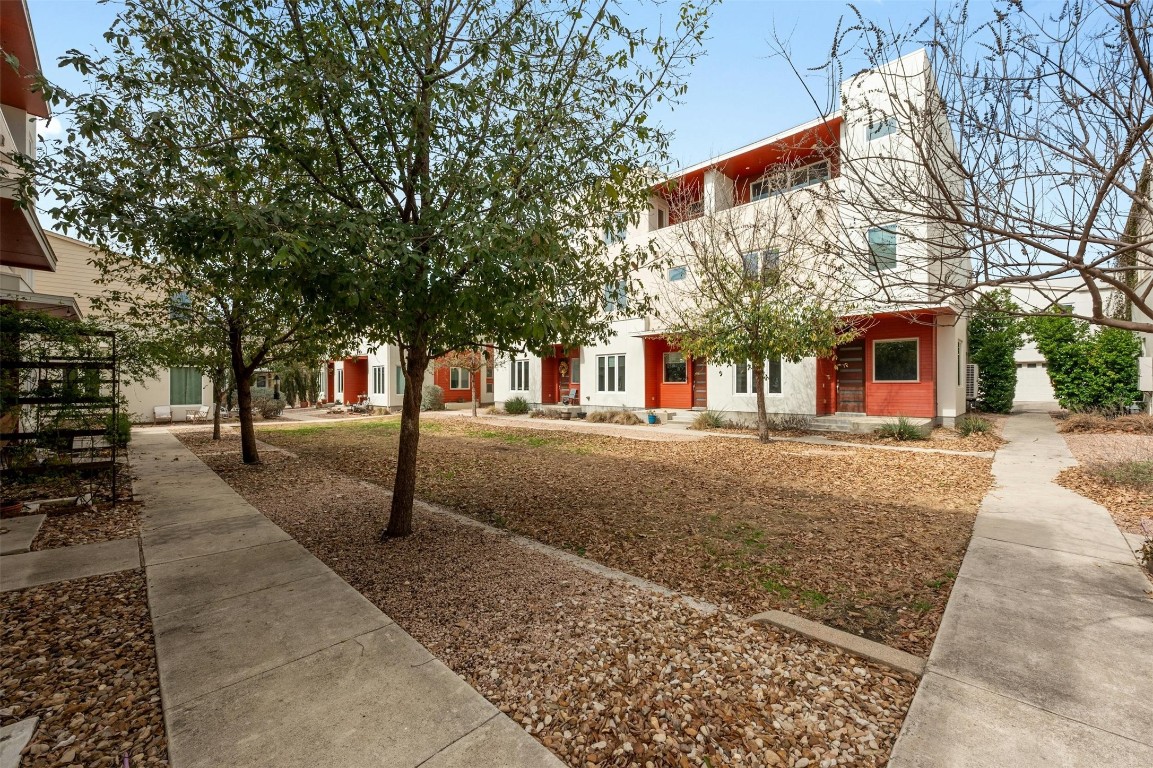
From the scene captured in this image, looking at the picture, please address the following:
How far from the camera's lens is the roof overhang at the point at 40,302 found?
7012mm

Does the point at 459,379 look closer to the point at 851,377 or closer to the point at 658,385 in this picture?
the point at 658,385

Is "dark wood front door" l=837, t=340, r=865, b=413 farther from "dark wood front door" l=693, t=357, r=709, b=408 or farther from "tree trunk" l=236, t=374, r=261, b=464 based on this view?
"tree trunk" l=236, t=374, r=261, b=464

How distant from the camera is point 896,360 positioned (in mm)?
14969

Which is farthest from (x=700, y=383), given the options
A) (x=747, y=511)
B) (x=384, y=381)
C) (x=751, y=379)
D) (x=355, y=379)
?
(x=355, y=379)

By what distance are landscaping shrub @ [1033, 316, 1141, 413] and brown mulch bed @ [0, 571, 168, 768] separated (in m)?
22.4

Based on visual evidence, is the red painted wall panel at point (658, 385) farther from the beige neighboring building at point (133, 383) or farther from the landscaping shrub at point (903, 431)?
the beige neighboring building at point (133, 383)

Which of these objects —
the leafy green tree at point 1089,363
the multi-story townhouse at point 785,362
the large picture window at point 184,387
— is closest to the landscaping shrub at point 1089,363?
the leafy green tree at point 1089,363

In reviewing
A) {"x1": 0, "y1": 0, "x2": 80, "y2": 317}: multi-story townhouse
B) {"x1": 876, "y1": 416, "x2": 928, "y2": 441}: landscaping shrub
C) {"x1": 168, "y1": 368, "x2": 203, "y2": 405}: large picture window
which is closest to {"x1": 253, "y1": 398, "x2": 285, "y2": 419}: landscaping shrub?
{"x1": 168, "y1": 368, "x2": 203, "y2": 405}: large picture window

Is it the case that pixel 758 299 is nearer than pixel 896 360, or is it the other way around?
pixel 758 299

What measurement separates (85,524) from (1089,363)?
2609 cm

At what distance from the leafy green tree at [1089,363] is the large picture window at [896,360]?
504 cm

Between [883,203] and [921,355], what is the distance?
13.0 m

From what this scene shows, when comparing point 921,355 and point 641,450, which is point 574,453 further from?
point 921,355

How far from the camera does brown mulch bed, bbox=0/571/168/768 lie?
2.45m
